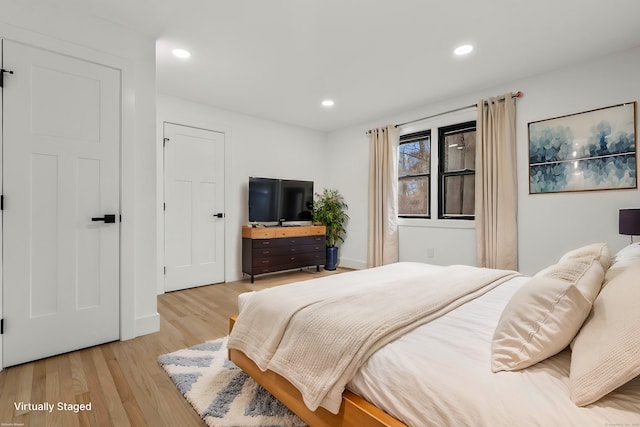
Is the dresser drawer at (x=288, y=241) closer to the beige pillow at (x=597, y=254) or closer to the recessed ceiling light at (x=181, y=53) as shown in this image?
the recessed ceiling light at (x=181, y=53)

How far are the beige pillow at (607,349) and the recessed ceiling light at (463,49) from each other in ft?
8.28

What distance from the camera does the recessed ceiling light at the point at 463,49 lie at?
109 inches

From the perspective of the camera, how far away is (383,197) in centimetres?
478

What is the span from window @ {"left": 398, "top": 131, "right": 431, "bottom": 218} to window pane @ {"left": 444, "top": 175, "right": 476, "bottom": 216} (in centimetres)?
28

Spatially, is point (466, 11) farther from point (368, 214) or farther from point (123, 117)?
point (368, 214)

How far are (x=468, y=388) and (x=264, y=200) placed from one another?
4.09m

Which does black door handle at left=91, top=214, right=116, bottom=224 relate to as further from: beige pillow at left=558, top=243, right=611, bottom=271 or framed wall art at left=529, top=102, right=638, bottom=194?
framed wall art at left=529, top=102, right=638, bottom=194

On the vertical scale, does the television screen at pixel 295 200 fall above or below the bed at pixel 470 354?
above

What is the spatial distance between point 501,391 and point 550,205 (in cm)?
315

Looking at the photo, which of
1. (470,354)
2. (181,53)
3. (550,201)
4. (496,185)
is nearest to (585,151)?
(550,201)

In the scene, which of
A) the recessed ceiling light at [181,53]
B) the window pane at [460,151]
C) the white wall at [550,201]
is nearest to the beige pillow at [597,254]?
the white wall at [550,201]

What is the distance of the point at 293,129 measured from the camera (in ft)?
17.8

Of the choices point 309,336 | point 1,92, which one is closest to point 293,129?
point 1,92

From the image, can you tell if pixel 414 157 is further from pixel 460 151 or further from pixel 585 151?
pixel 585 151
